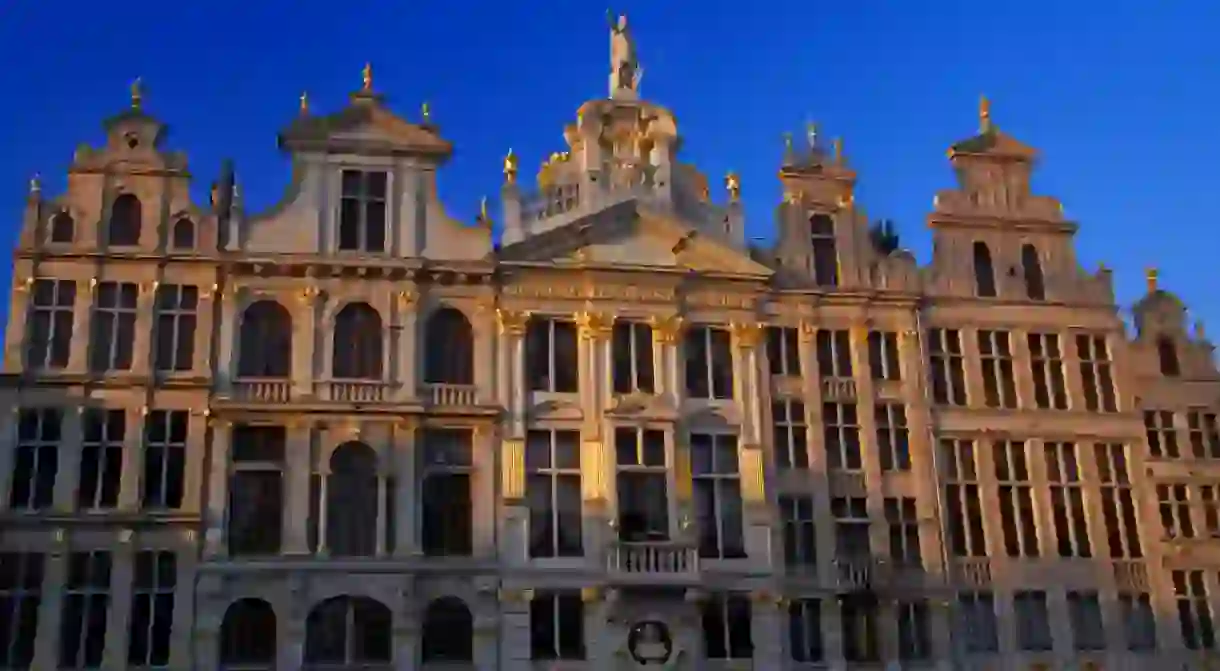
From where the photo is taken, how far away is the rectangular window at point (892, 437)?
33.6 meters

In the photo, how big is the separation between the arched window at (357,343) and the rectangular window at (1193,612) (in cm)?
2062

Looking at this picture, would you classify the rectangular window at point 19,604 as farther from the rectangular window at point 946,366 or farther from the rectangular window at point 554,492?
the rectangular window at point 946,366

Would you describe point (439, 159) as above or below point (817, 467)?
above

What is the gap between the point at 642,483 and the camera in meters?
31.6

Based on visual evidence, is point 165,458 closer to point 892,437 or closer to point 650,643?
point 650,643

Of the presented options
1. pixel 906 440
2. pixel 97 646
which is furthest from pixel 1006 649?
pixel 97 646

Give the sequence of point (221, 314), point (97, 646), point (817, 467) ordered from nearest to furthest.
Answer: point (97, 646) → point (221, 314) → point (817, 467)

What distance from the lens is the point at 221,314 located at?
101 feet

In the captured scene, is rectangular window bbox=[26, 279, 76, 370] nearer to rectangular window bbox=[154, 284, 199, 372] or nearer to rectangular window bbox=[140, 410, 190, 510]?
rectangular window bbox=[154, 284, 199, 372]

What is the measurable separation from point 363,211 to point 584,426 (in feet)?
24.0

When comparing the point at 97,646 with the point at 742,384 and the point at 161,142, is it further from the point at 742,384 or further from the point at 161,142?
the point at 742,384

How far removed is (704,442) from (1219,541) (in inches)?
545

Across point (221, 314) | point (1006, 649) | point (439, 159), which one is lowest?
point (1006, 649)

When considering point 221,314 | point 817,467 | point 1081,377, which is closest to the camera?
point 221,314
